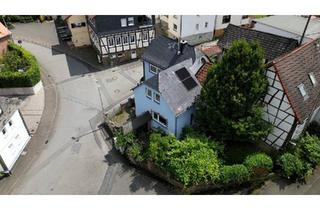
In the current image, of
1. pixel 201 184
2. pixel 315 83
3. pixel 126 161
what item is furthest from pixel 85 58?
pixel 315 83

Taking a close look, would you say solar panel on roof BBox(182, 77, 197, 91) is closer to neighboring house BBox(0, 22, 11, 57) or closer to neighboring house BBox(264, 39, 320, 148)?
neighboring house BBox(264, 39, 320, 148)

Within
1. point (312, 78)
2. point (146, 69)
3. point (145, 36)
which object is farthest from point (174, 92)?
point (145, 36)

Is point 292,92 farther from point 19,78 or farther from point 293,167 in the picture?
point 19,78

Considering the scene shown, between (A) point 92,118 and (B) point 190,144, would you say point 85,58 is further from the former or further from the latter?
(B) point 190,144

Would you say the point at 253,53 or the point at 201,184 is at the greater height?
the point at 253,53

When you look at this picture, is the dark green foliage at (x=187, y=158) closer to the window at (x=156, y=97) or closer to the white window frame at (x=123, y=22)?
the window at (x=156, y=97)

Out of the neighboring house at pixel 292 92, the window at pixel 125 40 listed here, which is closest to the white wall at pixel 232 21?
the window at pixel 125 40

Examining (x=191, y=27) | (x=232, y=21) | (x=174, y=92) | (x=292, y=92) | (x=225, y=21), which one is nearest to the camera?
(x=292, y=92)
